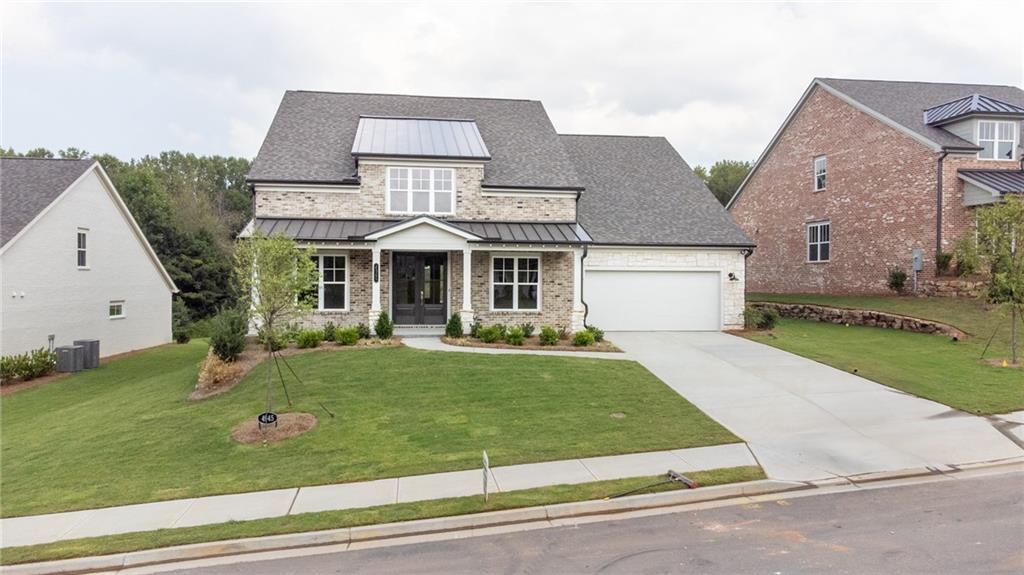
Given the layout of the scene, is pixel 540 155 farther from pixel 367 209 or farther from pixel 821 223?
pixel 821 223

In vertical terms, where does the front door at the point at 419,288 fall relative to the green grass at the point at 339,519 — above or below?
above

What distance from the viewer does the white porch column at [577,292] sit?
18.0 metres

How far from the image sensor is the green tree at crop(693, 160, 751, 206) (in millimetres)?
55031

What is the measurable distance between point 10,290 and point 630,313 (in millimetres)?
19719

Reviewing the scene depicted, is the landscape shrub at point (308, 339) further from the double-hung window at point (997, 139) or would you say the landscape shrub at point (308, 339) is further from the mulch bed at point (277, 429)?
the double-hung window at point (997, 139)

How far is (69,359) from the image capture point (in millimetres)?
18234

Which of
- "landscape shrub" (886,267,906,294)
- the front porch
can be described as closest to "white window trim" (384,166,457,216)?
the front porch

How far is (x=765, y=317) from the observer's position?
1952 centimetres

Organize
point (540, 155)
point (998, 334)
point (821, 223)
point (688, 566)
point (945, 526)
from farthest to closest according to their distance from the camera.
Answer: point (821, 223), point (540, 155), point (998, 334), point (945, 526), point (688, 566)

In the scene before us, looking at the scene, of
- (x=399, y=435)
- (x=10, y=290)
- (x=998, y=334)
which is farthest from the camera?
(x=10, y=290)

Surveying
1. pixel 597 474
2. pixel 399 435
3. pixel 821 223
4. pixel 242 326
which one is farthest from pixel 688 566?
pixel 821 223

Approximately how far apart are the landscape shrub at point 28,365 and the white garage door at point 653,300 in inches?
A: 675

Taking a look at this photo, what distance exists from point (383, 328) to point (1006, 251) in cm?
1581

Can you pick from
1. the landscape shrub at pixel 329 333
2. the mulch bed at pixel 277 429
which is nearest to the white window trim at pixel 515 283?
the landscape shrub at pixel 329 333
